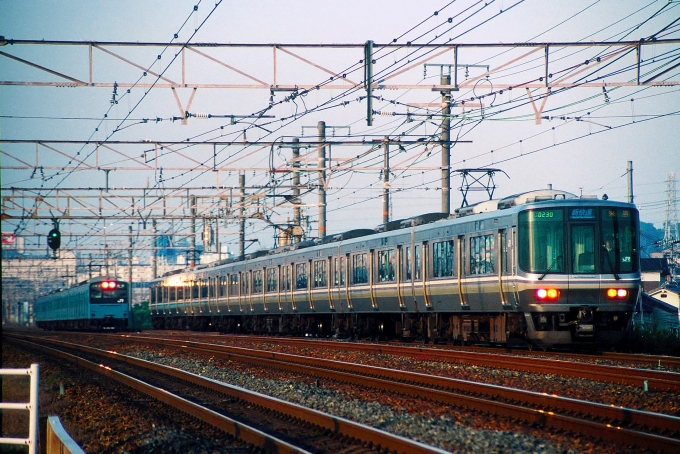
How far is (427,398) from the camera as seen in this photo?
11586 millimetres

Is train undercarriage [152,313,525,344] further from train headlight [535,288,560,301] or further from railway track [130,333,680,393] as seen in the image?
railway track [130,333,680,393]

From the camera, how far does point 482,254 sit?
1872cm

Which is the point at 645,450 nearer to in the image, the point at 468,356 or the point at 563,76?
the point at 468,356

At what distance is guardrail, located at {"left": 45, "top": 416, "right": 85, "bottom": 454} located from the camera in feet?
23.7

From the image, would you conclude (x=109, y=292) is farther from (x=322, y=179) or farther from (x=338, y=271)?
(x=338, y=271)

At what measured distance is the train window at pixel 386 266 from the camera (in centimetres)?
2359

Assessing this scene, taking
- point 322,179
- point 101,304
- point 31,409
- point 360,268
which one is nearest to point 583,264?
point 360,268

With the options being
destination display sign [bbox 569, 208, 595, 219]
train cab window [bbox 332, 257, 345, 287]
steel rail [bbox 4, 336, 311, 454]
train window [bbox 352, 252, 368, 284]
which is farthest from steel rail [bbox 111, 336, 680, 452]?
train cab window [bbox 332, 257, 345, 287]

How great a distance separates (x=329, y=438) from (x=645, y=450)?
3011mm

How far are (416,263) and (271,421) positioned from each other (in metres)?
Answer: 12.2

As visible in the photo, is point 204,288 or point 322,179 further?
point 204,288

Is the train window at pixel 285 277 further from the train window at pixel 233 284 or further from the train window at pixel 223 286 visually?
the train window at pixel 223 286

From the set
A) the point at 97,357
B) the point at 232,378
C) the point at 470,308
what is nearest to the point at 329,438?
the point at 232,378

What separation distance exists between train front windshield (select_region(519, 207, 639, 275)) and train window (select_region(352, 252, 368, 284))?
8.61 m
